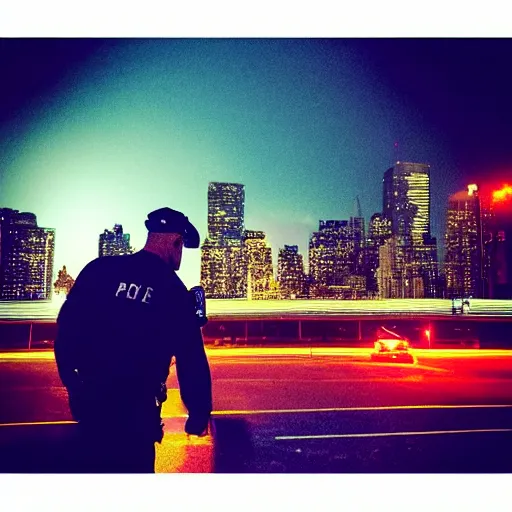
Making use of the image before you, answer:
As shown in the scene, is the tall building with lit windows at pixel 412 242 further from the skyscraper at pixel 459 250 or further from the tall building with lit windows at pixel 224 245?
the tall building with lit windows at pixel 224 245

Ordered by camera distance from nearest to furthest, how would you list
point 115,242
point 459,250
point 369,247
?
point 115,242 → point 459,250 → point 369,247

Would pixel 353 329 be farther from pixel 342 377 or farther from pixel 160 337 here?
pixel 160 337

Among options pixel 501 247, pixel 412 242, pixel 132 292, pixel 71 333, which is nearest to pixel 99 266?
pixel 132 292

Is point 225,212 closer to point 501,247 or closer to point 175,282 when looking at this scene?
point 175,282

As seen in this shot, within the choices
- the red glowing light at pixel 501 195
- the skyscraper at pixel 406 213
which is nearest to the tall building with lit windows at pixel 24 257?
the red glowing light at pixel 501 195

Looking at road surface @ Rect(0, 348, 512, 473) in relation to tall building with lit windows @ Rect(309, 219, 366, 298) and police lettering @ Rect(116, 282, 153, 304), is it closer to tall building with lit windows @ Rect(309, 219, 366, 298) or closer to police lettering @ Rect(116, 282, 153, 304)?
police lettering @ Rect(116, 282, 153, 304)

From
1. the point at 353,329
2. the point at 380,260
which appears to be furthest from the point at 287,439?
the point at 380,260

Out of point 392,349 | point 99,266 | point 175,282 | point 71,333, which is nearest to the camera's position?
point 71,333
